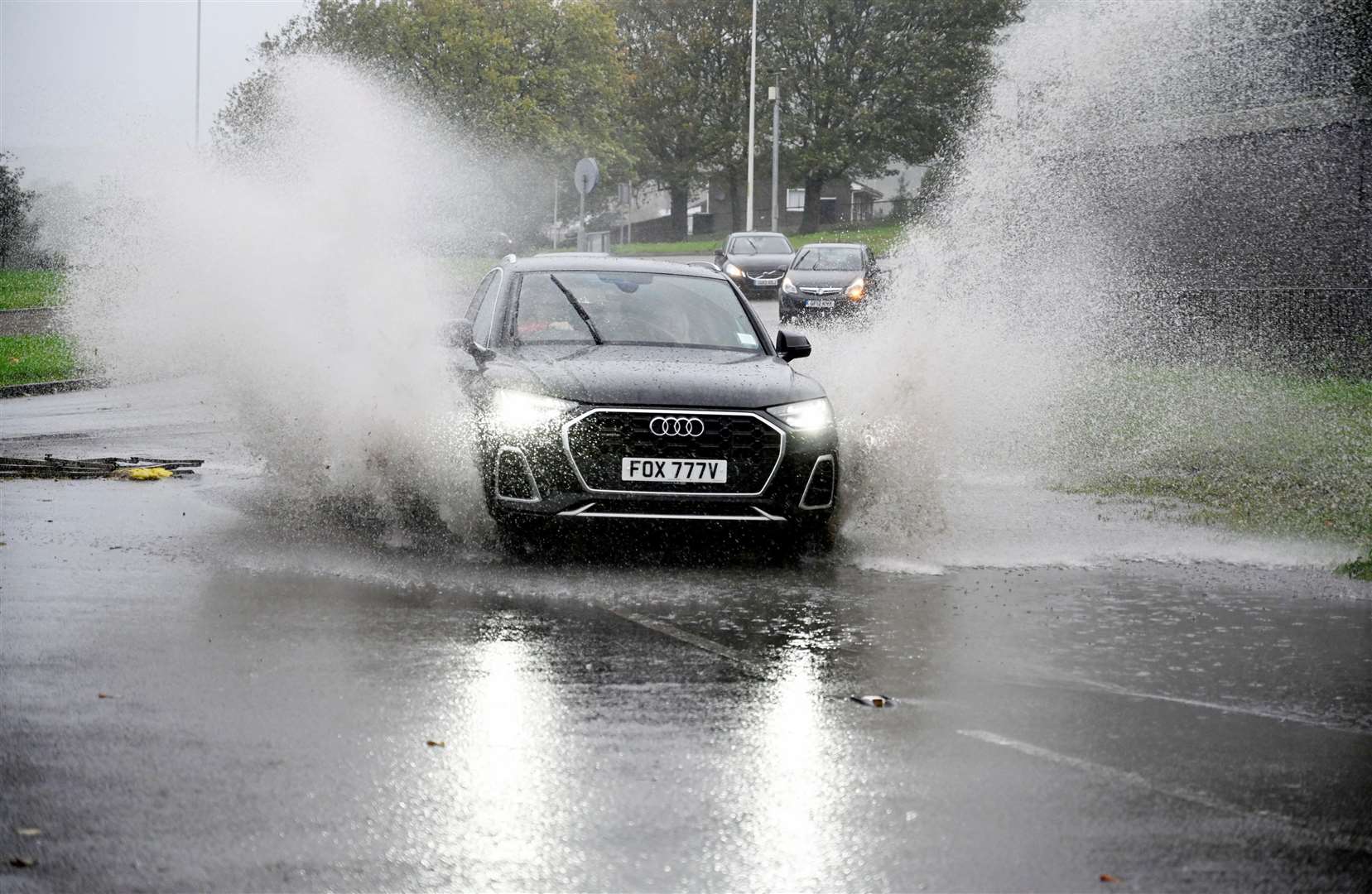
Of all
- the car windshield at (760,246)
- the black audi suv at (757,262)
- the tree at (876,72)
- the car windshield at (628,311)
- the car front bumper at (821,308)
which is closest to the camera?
the car windshield at (628,311)

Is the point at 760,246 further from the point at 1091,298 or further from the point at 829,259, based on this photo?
the point at 1091,298

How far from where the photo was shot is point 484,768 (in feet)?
17.7

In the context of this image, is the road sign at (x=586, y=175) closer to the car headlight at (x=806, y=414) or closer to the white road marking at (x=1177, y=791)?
the car headlight at (x=806, y=414)

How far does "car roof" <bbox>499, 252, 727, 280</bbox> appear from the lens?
38.7 feet

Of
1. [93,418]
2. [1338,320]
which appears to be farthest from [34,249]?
[1338,320]

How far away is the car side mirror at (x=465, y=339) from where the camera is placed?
35.7 ft

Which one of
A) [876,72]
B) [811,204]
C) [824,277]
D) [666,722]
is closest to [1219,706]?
[666,722]

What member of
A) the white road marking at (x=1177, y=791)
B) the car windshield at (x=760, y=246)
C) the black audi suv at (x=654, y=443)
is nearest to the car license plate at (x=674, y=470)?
the black audi suv at (x=654, y=443)

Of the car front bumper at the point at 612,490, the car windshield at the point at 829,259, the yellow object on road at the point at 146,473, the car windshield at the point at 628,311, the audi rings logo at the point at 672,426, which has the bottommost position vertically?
the yellow object on road at the point at 146,473

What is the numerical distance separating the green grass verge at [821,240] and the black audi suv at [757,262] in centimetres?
1633

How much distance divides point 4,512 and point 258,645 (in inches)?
180

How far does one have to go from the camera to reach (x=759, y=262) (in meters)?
43.3

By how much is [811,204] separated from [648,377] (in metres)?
74.9

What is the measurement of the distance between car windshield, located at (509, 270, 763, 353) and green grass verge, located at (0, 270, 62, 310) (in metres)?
25.7
